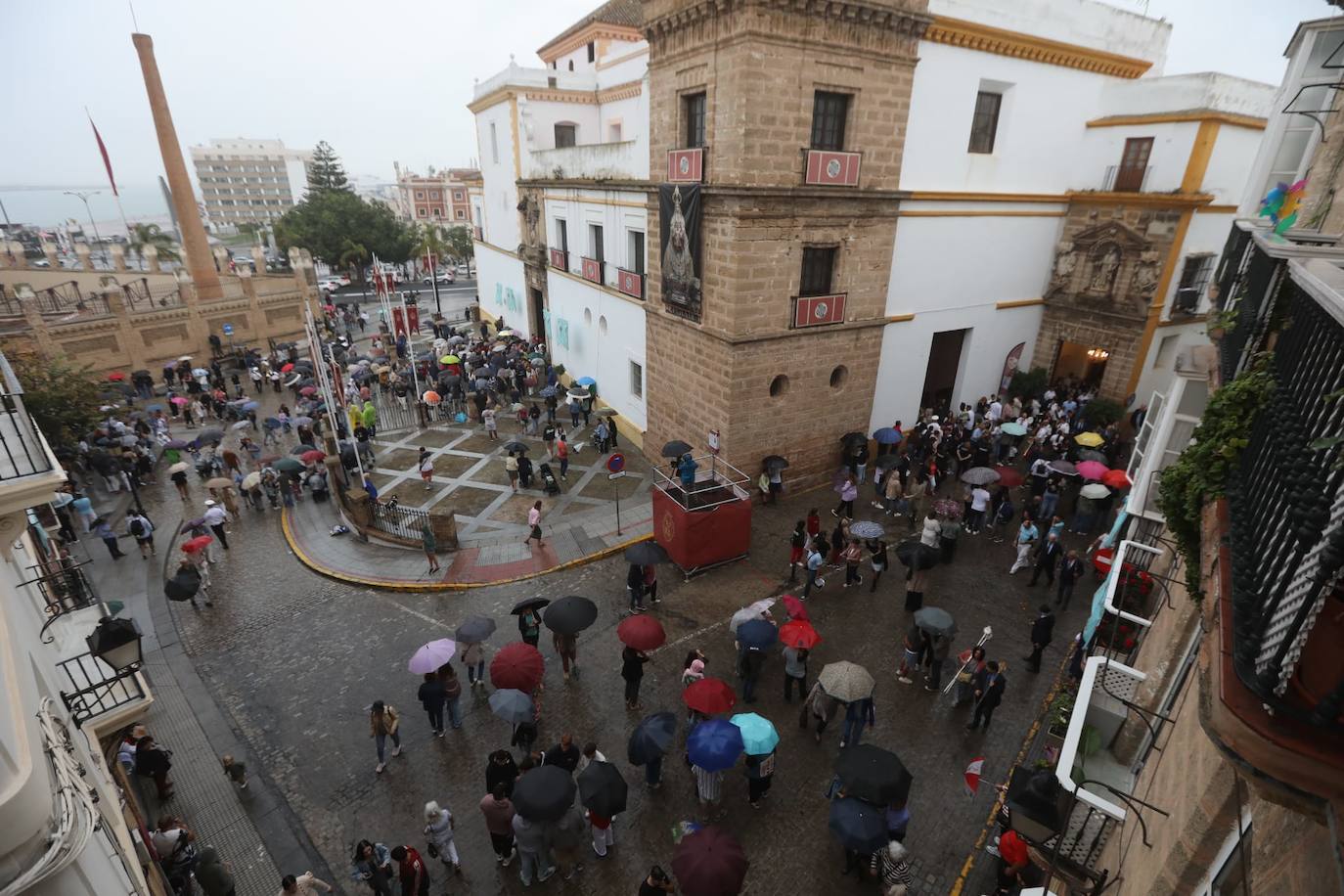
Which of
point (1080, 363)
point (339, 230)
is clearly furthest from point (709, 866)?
point (339, 230)

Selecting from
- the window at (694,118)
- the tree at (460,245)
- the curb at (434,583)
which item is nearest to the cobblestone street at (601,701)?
the curb at (434,583)

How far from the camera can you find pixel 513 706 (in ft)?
29.9

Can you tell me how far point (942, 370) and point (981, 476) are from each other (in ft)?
22.3

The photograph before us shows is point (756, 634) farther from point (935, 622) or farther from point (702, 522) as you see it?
point (702, 522)

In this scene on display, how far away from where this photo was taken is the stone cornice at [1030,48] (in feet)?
51.8

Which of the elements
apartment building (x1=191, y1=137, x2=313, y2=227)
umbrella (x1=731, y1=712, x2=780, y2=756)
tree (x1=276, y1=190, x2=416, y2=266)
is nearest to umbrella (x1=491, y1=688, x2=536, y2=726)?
umbrella (x1=731, y1=712, x2=780, y2=756)

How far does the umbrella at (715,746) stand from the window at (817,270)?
11.3 m

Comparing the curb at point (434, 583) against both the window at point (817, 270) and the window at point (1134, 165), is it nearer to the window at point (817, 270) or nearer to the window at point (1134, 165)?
the window at point (817, 270)

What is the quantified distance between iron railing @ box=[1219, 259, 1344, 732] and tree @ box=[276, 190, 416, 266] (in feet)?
197

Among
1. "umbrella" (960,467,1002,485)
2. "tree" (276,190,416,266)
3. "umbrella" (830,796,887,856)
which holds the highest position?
"tree" (276,190,416,266)

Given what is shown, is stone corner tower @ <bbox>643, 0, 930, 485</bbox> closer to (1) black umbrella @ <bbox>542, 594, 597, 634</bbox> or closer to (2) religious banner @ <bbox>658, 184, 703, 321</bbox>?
(2) religious banner @ <bbox>658, 184, 703, 321</bbox>

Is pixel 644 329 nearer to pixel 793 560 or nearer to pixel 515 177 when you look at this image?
pixel 793 560

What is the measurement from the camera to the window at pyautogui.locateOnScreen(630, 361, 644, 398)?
21172mm

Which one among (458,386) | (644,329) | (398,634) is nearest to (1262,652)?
(398,634)
